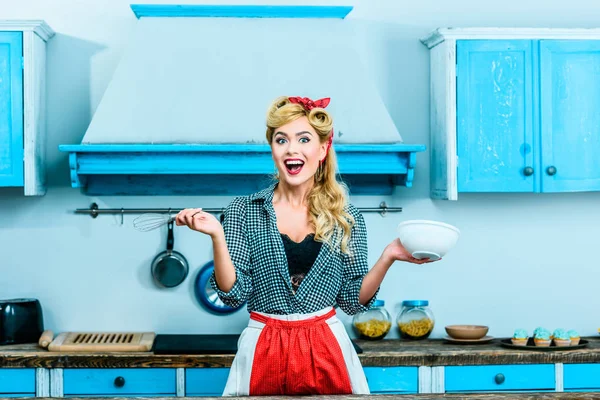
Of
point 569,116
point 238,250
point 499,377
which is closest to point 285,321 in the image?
point 238,250

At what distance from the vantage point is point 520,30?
373cm

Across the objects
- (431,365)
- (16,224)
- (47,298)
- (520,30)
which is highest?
(520,30)

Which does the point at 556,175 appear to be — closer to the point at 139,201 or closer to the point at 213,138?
the point at 213,138

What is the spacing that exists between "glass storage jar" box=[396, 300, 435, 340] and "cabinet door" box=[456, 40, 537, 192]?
0.58 meters

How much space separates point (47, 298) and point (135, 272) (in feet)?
1.36

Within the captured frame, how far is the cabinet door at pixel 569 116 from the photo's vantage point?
3.73 meters

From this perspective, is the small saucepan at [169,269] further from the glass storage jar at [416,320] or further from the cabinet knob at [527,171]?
the cabinet knob at [527,171]

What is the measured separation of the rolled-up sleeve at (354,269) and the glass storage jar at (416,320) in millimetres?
1528

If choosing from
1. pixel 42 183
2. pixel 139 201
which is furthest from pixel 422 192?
pixel 42 183

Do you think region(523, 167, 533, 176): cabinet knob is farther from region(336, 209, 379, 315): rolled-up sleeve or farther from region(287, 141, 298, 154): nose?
region(287, 141, 298, 154): nose

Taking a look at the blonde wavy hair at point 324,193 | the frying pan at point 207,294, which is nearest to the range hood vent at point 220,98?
the frying pan at point 207,294

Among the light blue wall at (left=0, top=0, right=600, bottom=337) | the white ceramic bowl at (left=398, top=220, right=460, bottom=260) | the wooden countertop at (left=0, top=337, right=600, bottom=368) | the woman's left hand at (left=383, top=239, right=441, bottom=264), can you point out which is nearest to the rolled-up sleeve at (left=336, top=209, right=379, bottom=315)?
the woman's left hand at (left=383, top=239, right=441, bottom=264)

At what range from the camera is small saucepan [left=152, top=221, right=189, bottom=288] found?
12.7 feet

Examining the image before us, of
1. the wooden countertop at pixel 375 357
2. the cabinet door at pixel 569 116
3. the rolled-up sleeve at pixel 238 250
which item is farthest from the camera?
the cabinet door at pixel 569 116
